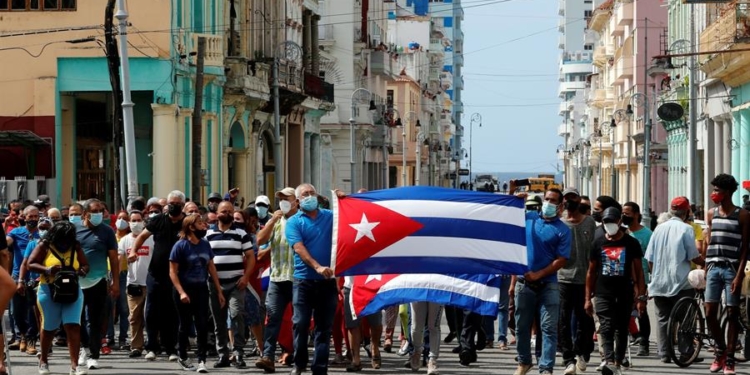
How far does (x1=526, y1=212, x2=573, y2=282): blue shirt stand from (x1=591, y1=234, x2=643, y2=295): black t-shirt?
2.26 feet

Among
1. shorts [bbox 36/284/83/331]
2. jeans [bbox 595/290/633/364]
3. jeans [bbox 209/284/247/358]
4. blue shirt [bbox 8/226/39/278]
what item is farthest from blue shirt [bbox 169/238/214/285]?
jeans [bbox 595/290/633/364]

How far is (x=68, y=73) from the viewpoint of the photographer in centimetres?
4178

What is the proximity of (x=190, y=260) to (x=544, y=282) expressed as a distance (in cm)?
390

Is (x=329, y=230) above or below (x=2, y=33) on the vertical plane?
below

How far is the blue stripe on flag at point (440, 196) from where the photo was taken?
16.1 metres

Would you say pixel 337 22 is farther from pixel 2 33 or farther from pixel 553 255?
pixel 553 255

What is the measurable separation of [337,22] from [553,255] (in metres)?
63.1

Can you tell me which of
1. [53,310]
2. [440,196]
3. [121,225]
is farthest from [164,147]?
[440,196]

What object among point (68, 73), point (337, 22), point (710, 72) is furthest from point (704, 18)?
point (337, 22)

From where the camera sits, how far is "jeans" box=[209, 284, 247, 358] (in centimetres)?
1764

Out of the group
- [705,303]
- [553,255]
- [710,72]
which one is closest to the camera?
[553,255]

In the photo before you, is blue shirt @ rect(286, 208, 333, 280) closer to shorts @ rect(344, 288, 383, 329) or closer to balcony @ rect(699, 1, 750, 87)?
shorts @ rect(344, 288, 383, 329)

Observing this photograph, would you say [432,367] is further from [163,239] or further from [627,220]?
[627,220]

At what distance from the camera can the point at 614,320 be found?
16234mm
